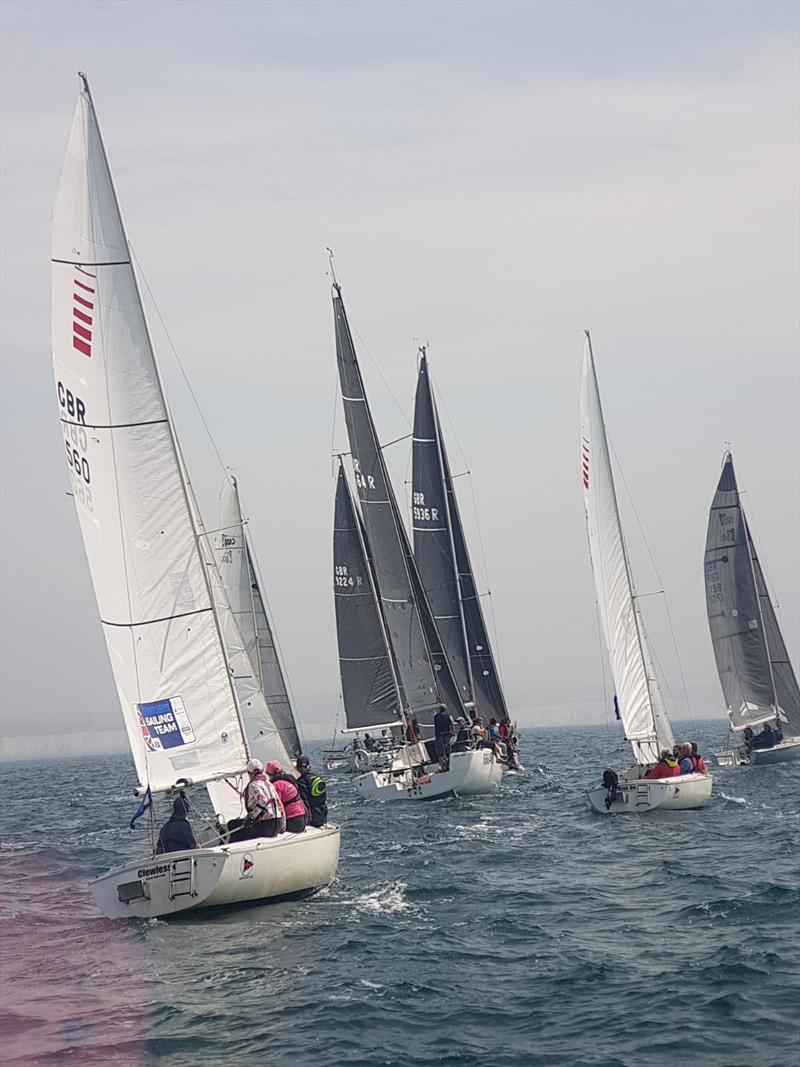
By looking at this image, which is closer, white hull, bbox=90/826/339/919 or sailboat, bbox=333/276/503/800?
white hull, bbox=90/826/339/919

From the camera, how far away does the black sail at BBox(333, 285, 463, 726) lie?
38.8m

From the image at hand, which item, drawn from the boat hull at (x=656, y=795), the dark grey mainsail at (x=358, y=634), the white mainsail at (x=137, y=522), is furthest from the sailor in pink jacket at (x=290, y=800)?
the dark grey mainsail at (x=358, y=634)

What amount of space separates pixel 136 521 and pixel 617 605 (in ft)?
53.6

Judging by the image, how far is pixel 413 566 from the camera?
40.0 meters

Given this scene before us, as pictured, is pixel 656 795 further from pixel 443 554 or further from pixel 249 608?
pixel 249 608

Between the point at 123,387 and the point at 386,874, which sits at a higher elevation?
the point at 123,387

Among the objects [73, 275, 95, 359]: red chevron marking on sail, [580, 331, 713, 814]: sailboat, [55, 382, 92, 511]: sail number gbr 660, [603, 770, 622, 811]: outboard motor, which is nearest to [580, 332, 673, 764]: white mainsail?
[580, 331, 713, 814]: sailboat

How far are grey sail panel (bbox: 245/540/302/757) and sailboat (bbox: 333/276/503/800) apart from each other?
4828 millimetres

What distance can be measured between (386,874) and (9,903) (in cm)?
622

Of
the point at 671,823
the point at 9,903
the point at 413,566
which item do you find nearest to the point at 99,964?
the point at 9,903

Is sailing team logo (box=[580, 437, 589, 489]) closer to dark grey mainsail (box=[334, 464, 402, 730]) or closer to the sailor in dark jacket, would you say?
dark grey mainsail (box=[334, 464, 402, 730])

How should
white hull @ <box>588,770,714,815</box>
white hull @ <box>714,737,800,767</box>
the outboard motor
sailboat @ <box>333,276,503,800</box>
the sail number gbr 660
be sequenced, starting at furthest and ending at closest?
white hull @ <box>714,737,800,767</box>
sailboat @ <box>333,276,503,800</box>
the outboard motor
white hull @ <box>588,770,714,815</box>
the sail number gbr 660

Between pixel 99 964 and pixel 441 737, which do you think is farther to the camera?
pixel 441 737

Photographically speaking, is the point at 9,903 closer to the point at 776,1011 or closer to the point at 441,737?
the point at 776,1011
